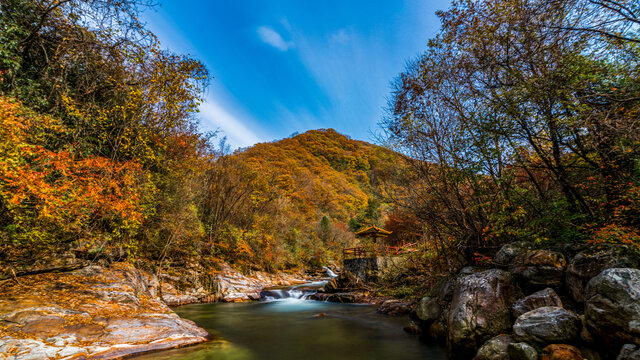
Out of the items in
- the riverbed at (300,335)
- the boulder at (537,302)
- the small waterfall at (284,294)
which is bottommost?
the small waterfall at (284,294)

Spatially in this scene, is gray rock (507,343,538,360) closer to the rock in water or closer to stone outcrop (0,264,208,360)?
the rock in water

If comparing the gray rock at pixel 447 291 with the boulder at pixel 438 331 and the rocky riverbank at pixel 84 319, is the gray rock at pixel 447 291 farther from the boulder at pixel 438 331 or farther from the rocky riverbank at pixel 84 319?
the rocky riverbank at pixel 84 319

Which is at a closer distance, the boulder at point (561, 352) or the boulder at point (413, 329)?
the boulder at point (561, 352)

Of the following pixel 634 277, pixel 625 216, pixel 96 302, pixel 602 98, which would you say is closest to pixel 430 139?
pixel 602 98

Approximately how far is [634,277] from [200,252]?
54.7ft

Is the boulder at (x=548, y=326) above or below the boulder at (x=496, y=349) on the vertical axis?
above

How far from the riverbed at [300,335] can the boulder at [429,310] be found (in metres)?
0.59

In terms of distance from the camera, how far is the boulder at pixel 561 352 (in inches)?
128

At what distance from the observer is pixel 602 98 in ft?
14.9

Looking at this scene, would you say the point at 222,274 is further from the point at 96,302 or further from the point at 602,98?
the point at 602,98

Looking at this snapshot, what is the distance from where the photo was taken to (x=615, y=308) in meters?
3.15

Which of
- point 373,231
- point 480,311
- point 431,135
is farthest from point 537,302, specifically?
point 373,231

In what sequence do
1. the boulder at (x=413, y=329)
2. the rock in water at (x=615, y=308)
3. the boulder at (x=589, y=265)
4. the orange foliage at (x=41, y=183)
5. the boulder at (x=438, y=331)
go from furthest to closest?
the boulder at (x=413, y=329) → the boulder at (x=438, y=331) → the orange foliage at (x=41, y=183) → the boulder at (x=589, y=265) → the rock in water at (x=615, y=308)

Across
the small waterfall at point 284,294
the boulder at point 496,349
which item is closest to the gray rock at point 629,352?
the boulder at point 496,349
